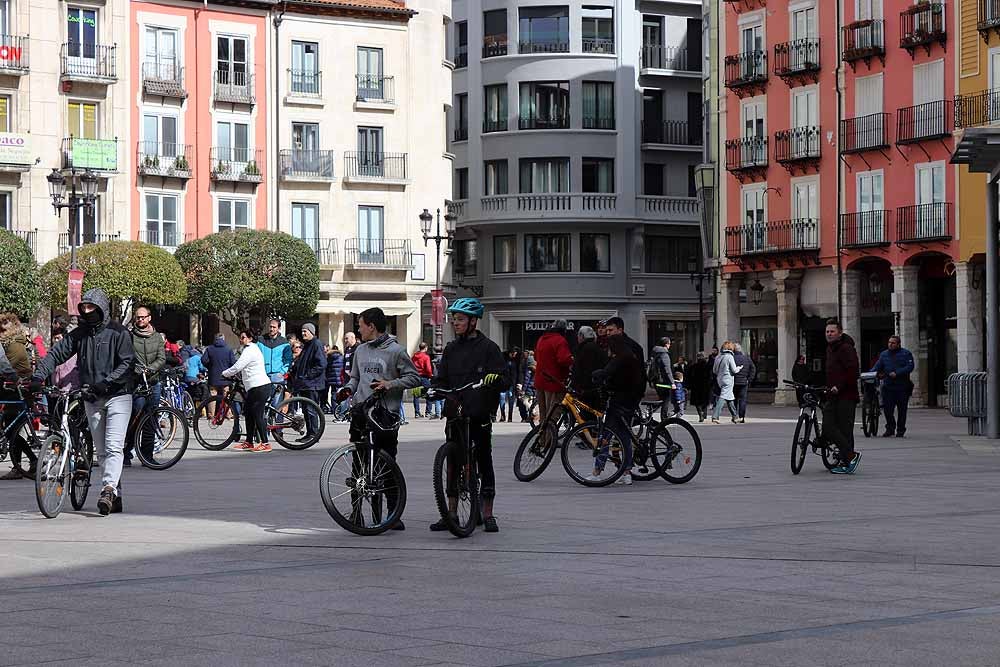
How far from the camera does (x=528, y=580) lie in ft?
34.9

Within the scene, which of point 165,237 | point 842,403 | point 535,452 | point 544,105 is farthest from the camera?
point 544,105

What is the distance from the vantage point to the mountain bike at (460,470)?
13.1m

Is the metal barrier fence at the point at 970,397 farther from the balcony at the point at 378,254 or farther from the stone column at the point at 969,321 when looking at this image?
the balcony at the point at 378,254

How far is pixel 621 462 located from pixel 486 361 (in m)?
5.28

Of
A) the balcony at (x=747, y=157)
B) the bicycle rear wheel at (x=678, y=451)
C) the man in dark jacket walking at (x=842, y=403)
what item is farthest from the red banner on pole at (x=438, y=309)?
the bicycle rear wheel at (x=678, y=451)

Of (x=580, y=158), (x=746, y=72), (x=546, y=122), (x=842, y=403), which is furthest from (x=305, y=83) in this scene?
(x=842, y=403)

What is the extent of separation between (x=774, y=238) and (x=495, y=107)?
55.9 ft

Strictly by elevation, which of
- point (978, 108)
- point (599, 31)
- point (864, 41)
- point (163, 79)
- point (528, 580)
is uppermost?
point (599, 31)

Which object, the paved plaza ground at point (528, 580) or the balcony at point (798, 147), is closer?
the paved plaza ground at point (528, 580)

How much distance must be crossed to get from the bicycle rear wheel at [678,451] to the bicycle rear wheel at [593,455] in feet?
2.29

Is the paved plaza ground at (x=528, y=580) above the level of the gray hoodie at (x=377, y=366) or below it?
below

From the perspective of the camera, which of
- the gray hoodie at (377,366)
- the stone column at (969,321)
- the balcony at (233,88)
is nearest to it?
the gray hoodie at (377,366)

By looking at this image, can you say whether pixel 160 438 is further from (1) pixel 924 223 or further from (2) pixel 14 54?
(2) pixel 14 54

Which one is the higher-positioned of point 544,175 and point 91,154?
point 544,175
